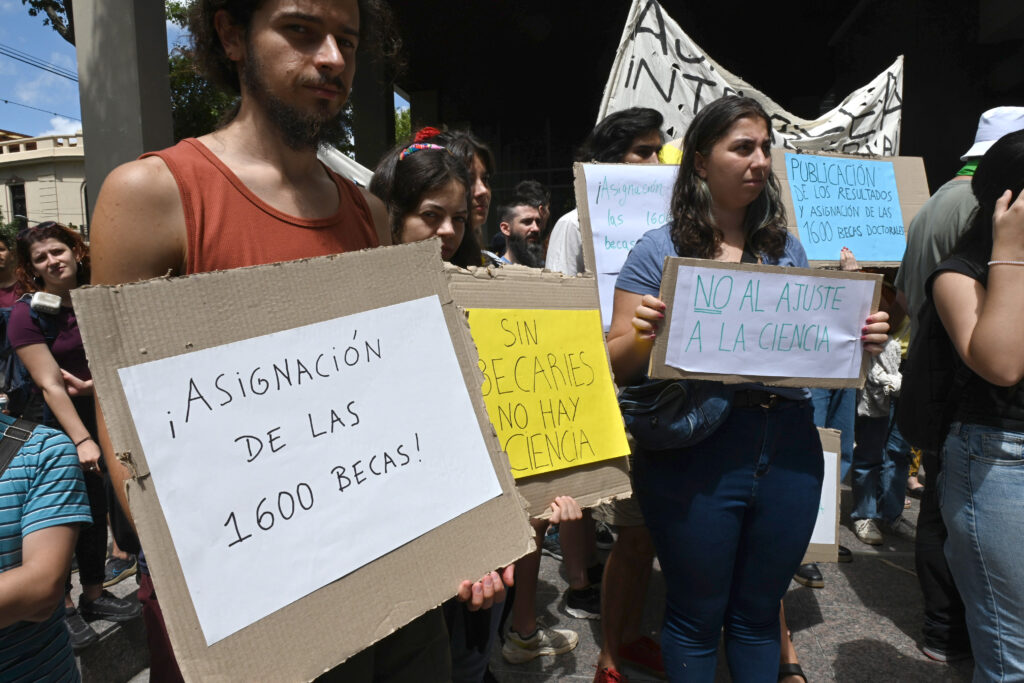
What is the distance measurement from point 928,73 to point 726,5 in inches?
114

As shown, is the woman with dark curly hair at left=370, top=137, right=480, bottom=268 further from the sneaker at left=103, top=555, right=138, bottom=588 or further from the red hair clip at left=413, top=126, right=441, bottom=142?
the sneaker at left=103, top=555, right=138, bottom=588

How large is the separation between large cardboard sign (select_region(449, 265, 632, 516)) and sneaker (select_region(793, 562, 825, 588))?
2.29 metres

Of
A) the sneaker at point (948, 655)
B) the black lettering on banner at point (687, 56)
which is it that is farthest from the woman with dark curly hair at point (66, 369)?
the sneaker at point (948, 655)

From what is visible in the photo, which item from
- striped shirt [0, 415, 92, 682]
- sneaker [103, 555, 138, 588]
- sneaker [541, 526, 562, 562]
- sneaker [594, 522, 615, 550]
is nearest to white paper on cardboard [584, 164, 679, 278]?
striped shirt [0, 415, 92, 682]

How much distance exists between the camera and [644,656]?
2545 mm

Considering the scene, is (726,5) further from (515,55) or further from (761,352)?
(761,352)

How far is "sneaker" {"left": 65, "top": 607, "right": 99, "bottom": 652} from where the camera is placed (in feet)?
8.18

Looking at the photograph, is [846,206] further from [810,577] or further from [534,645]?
[534,645]

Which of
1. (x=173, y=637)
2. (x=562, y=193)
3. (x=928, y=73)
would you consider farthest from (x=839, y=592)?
(x=562, y=193)

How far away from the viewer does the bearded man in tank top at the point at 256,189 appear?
3.54ft

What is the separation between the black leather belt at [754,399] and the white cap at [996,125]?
170 centimetres

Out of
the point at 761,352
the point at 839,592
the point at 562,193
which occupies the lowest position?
the point at 839,592

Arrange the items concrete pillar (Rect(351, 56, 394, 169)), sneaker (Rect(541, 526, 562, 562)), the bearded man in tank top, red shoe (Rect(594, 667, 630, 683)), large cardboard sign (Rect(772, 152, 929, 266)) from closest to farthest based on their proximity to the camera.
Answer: the bearded man in tank top → red shoe (Rect(594, 667, 630, 683)) → large cardboard sign (Rect(772, 152, 929, 266)) → sneaker (Rect(541, 526, 562, 562)) → concrete pillar (Rect(351, 56, 394, 169))

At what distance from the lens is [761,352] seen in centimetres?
165
